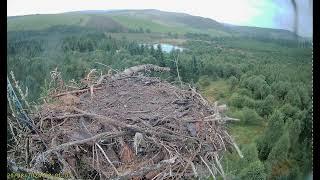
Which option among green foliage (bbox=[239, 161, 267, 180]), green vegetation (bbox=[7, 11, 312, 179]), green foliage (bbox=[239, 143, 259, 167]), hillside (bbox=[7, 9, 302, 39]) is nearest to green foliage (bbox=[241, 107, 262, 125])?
green vegetation (bbox=[7, 11, 312, 179])

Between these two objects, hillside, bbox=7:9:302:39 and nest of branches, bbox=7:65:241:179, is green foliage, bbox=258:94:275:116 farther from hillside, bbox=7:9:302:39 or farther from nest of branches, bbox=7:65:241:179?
hillside, bbox=7:9:302:39

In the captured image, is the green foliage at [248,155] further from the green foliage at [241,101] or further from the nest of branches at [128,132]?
the green foliage at [241,101]

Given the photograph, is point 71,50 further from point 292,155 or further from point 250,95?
point 292,155

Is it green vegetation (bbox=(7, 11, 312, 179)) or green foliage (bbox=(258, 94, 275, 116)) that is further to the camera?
green foliage (bbox=(258, 94, 275, 116))

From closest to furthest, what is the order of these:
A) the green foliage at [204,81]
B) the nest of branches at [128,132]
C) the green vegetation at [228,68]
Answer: the nest of branches at [128,132] → the green vegetation at [228,68] → the green foliage at [204,81]

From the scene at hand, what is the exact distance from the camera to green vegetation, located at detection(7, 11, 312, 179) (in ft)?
14.3

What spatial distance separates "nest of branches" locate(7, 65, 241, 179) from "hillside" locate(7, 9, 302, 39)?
0.28 meters

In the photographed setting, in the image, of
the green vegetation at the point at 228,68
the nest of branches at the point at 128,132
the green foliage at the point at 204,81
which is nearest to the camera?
the nest of branches at the point at 128,132

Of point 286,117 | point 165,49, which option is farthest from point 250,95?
point 165,49

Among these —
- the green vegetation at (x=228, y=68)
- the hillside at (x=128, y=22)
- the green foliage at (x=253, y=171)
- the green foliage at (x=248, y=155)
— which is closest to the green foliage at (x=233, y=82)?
the green vegetation at (x=228, y=68)

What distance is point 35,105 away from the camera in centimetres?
438

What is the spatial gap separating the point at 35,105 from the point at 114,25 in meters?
0.71

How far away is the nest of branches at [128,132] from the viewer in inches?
165

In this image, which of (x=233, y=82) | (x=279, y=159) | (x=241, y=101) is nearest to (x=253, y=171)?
(x=279, y=159)
